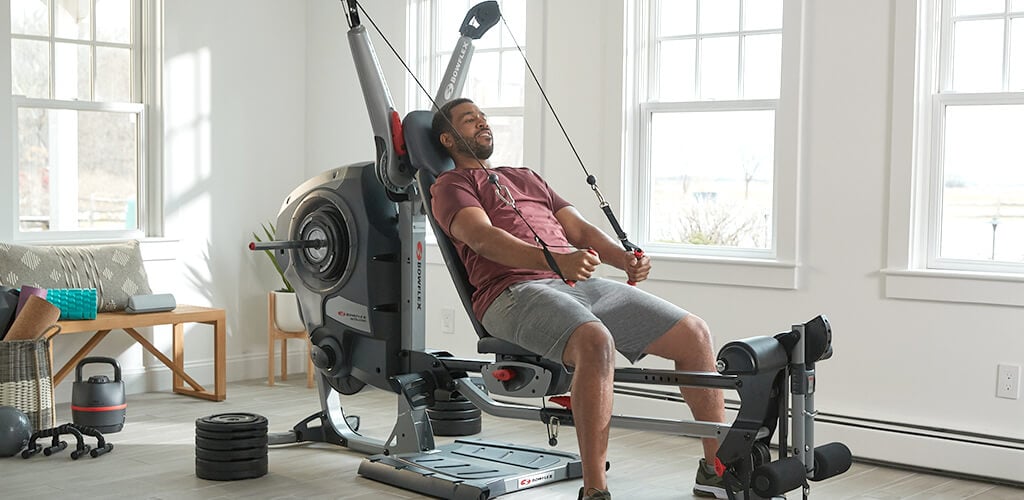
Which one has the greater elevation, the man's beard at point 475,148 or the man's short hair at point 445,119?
the man's short hair at point 445,119

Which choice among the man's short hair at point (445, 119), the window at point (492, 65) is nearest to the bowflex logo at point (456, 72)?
the man's short hair at point (445, 119)

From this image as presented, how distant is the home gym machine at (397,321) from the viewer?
143 inches

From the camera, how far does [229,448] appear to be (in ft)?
12.6

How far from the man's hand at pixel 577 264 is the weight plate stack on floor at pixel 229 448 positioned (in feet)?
4.32

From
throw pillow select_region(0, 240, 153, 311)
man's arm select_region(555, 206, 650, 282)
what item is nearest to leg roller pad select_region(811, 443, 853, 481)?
man's arm select_region(555, 206, 650, 282)

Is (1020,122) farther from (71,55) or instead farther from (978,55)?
(71,55)

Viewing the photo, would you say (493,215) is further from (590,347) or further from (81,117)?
(81,117)

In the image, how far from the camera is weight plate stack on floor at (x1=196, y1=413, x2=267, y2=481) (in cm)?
383

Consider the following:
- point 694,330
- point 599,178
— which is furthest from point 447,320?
point 694,330

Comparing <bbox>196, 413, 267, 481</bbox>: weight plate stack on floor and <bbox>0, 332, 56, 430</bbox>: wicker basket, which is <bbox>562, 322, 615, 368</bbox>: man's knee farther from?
<bbox>0, 332, 56, 430</bbox>: wicker basket

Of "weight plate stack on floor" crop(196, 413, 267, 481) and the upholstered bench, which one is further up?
the upholstered bench

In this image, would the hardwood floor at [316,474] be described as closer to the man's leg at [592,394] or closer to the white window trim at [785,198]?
the man's leg at [592,394]

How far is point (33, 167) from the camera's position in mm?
5191

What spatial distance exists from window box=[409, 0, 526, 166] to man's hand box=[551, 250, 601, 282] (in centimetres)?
227
